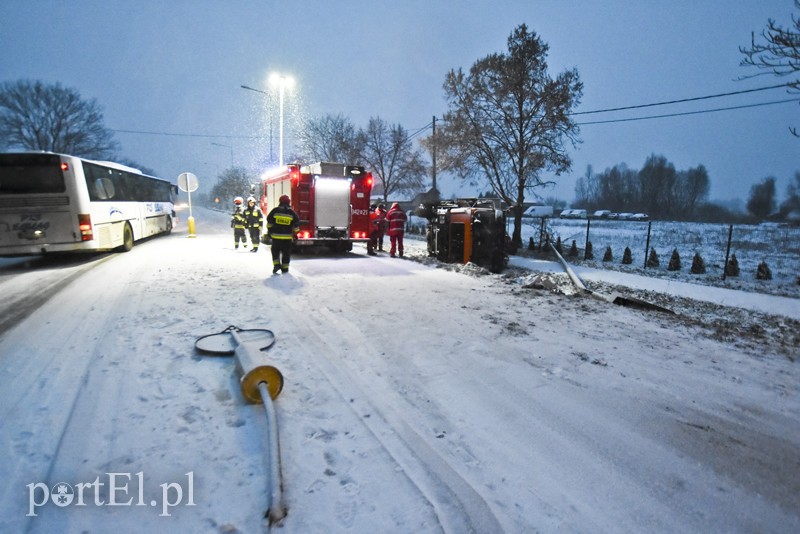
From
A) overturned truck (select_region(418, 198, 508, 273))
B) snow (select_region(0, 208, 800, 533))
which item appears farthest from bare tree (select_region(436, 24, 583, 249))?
snow (select_region(0, 208, 800, 533))

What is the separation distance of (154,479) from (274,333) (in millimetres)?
2690

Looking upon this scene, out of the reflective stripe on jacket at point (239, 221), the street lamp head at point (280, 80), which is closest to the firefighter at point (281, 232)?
the reflective stripe on jacket at point (239, 221)

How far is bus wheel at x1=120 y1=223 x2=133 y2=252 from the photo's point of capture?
1359 cm

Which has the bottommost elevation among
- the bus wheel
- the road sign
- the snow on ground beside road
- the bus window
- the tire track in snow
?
the snow on ground beside road

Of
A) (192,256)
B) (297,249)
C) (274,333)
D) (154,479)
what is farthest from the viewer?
(297,249)

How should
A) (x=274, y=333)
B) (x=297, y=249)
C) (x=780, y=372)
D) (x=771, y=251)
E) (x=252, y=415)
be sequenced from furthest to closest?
(x=771, y=251) < (x=297, y=249) < (x=274, y=333) < (x=780, y=372) < (x=252, y=415)

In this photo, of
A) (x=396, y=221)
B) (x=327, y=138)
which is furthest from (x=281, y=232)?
(x=327, y=138)

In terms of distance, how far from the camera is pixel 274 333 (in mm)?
5164

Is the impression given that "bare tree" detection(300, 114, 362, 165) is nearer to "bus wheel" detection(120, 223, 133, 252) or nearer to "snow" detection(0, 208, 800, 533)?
"bus wheel" detection(120, 223, 133, 252)

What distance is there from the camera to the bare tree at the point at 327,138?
39.0 metres

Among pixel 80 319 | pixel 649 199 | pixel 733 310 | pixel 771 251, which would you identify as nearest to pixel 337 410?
pixel 80 319

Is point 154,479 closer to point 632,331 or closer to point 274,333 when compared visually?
point 274,333

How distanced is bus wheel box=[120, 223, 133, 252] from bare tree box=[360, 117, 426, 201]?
2290 centimetres

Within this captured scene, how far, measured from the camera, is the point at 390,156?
1410 inches
